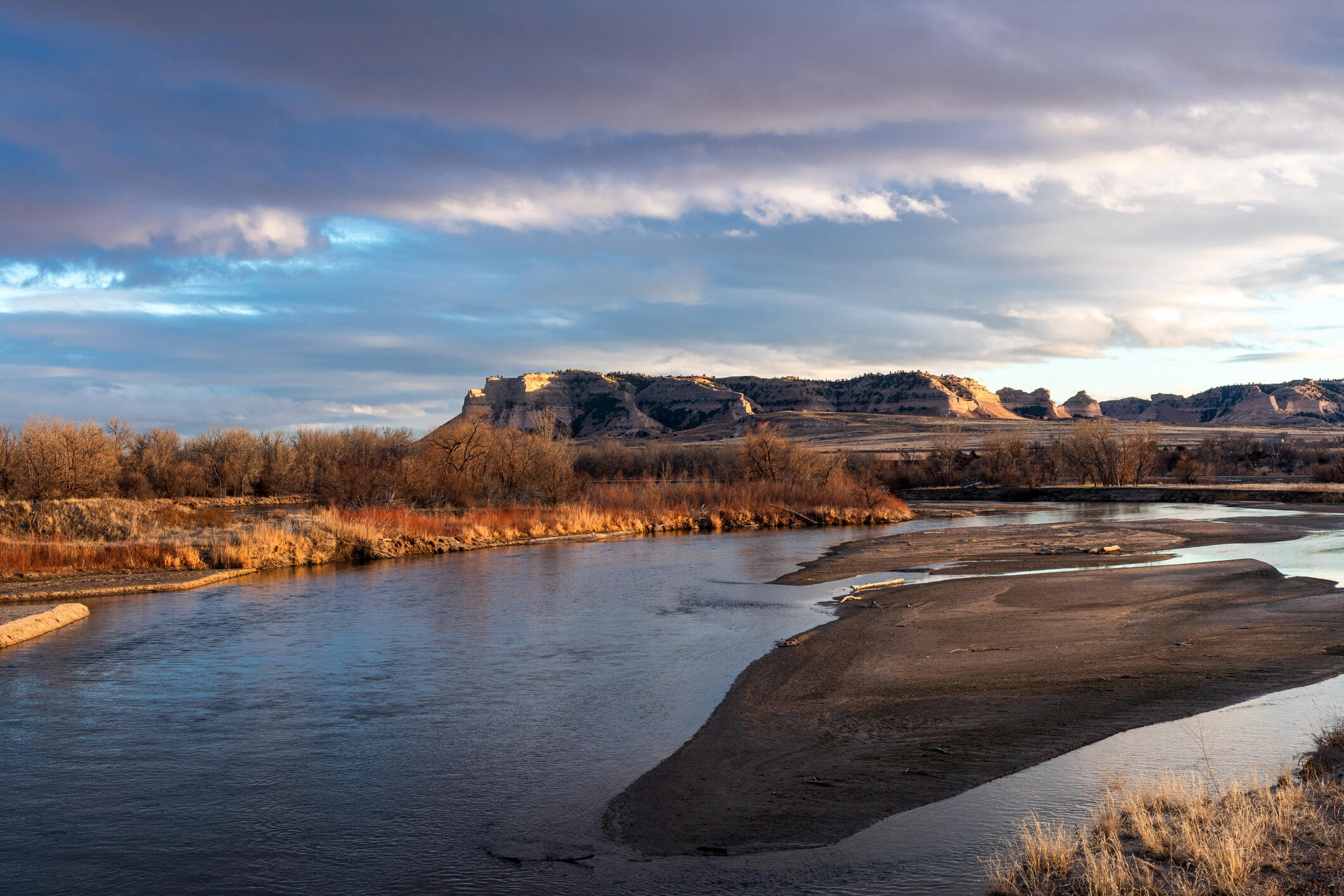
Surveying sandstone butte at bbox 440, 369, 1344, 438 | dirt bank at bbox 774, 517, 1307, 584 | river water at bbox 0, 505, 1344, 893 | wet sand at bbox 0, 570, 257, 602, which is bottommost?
dirt bank at bbox 774, 517, 1307, 584

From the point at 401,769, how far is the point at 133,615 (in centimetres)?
1223

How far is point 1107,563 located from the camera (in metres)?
22.9

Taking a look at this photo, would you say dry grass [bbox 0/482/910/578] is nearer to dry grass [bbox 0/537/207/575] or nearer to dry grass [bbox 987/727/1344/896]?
dry grass [bbox 0/537/207/575]

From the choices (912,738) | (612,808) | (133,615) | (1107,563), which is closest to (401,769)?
(612,808)

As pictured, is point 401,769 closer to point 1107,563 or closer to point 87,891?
point 87,891

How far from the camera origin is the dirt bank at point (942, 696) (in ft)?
23.4

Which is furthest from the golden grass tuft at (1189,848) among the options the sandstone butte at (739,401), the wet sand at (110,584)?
the sandstone butte at (739,401)

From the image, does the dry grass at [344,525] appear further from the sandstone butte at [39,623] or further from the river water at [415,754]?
the river water at [415,754]

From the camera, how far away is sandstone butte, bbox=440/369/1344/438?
172 m

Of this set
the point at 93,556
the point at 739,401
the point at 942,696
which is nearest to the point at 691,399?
the point at 739,401

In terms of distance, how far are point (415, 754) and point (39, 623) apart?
11023mm

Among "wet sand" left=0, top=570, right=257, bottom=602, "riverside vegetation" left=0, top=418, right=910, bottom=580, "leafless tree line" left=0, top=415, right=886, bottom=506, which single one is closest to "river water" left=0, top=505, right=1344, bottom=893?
"wet sand" left=0, top=570, right=257, bottom=602

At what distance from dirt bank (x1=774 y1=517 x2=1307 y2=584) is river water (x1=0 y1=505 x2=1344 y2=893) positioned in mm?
7885

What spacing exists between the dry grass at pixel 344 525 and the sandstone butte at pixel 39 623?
6540mm
